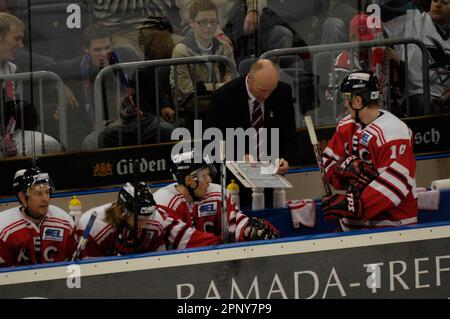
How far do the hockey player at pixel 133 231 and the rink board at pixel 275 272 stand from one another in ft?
1.12

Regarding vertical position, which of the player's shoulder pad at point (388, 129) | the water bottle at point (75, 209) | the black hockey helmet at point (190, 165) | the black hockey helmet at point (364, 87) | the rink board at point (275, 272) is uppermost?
the black hockey helmet at point (364, 87)

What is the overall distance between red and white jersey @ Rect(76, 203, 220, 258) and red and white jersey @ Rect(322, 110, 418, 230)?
96 centimetres

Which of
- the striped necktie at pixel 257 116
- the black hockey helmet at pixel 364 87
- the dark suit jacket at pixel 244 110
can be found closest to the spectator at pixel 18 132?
the dark suit jacket at pixel 244 110

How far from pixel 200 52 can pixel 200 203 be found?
1556 mm

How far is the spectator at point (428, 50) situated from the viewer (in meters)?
13.4

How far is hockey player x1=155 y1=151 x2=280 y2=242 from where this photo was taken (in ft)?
38.3

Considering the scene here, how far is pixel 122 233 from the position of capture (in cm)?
1131

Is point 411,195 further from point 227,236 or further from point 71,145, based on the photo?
point 71,145

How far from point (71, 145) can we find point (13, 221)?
5.30 feet

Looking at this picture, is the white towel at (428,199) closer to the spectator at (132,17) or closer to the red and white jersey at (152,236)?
→ the red and white jersey at (152,236)

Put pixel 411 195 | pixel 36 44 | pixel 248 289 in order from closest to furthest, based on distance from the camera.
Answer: pixel 248 289, pixel 411 195, pixel 36 44

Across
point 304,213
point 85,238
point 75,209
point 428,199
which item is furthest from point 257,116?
point 85,238

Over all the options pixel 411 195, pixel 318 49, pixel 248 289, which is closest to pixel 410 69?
pixel 318 49

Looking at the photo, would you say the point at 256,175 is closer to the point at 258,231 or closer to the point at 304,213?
the point at 258,231
